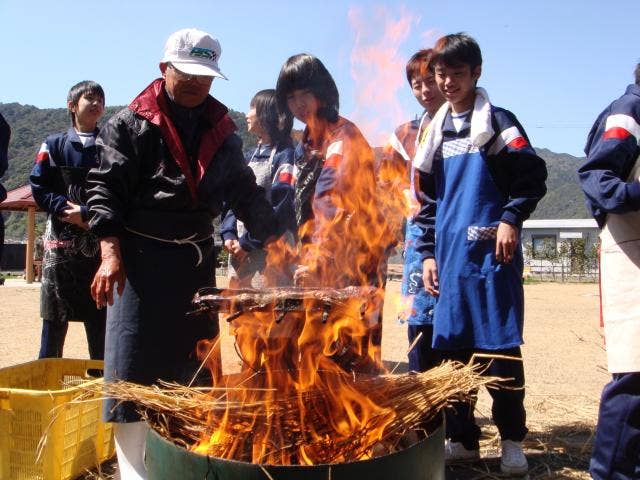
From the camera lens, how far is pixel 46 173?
14.5 feet

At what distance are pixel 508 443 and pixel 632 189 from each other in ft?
5.24

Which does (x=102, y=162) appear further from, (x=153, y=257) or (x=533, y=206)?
(x=533, y=206)

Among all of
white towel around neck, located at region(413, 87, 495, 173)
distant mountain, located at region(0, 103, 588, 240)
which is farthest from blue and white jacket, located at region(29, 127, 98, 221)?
distant mountain, located at region(0, 103, 588, 240)

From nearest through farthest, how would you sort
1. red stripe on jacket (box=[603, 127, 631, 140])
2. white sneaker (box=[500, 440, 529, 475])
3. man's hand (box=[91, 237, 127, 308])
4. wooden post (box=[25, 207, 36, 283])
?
man's hand (box=[91, 237, 127, 308]) < red stripe on jacket (box=[603, 127, 631, 140]) < white sneaker (box=[500, 440, 529, 475]) < wooden post (box=[25, 207, 36, 283])

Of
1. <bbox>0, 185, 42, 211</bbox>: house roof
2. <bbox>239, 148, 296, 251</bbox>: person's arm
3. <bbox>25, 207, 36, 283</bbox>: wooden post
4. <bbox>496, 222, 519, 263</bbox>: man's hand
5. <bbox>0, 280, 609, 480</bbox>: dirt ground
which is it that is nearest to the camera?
<bbox>496, 222, 519, 263</bbox>: man's hand

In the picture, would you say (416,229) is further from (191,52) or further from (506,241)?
(191,52)

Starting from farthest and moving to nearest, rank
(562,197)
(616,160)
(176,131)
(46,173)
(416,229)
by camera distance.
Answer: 1. (562,197)
2. (46,173)
3. (416,229)
4. (176,131)
5. (616,160)

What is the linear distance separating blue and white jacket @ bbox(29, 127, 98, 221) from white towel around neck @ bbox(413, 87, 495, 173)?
2.48 m

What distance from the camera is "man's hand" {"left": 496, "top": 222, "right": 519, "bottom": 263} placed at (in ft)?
9.93

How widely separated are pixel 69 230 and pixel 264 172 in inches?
60.6

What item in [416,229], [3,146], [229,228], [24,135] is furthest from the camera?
[24,135]

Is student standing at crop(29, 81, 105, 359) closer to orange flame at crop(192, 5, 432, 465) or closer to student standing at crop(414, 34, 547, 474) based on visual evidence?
orange flame at crop(192, 5, 432, 465)

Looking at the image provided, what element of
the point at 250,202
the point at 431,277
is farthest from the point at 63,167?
the point at 431,277

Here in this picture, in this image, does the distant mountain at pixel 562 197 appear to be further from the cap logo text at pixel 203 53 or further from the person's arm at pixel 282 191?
the cap logo text at pixel 203 53
